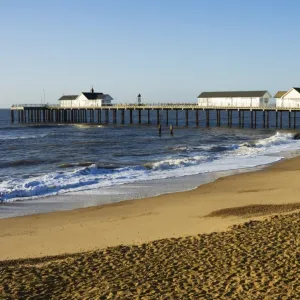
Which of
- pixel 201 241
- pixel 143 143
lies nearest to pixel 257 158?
pixel 143 143

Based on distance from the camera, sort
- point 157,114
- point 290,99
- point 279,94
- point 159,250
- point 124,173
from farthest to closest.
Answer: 1. point 157,114
2. point 279,94
3. point 290,99
4. point 124,173
5. point 159,250

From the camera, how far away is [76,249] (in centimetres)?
1135

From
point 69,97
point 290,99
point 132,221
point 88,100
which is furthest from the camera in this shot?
point 69,97

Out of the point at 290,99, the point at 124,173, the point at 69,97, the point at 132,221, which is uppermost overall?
the point at 69,97

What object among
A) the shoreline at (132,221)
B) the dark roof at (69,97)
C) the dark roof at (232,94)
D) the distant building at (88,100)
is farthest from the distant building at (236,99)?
the shoreline at (132,221)

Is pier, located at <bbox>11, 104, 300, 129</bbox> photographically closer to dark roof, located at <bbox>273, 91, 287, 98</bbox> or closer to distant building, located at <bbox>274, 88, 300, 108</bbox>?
distant building, located at <bbox>274, 88, 300, 108</bbox>

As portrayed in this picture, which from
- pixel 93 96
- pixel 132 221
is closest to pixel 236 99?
pixel 93 96

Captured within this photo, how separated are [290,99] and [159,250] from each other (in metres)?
54.0

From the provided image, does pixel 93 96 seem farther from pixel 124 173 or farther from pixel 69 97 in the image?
pixel 124 173

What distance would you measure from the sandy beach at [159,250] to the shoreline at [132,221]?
26mm

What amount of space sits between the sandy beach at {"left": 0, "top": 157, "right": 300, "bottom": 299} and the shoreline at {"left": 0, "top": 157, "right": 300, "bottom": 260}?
0.08 ft

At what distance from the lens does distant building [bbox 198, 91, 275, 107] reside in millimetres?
65312

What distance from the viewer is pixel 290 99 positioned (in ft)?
202

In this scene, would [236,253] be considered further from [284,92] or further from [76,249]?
[284,92]
